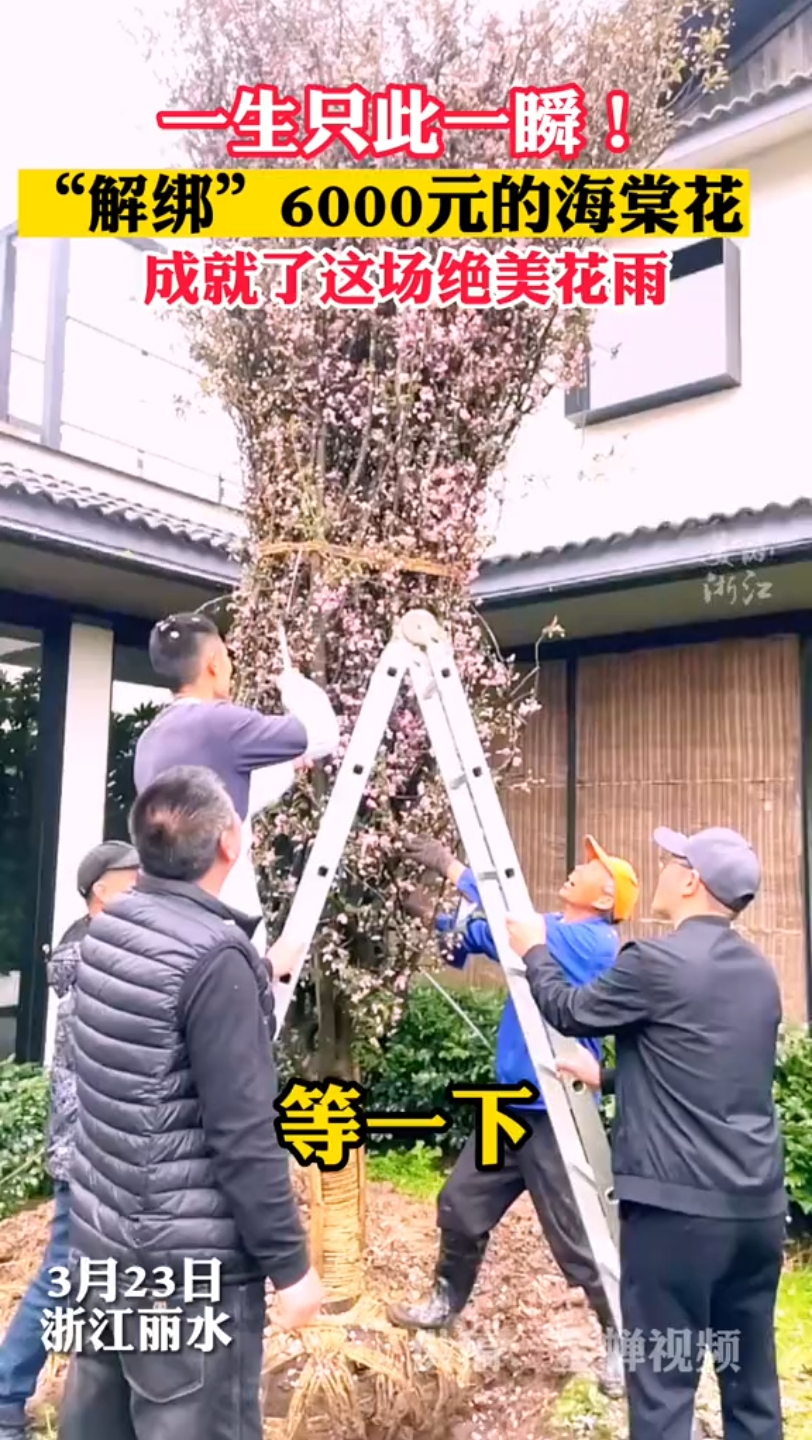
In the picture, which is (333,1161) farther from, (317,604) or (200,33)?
(200,33)

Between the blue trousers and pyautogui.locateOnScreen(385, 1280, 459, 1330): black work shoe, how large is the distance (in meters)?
1.07

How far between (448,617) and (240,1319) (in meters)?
2.09

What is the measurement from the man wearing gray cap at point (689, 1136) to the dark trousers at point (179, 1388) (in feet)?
3.06

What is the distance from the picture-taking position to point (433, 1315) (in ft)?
11.4

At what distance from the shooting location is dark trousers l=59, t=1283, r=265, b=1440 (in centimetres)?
207

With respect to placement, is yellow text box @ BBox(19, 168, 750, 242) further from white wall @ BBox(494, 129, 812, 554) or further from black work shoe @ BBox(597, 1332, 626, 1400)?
black work shoe @ BBox(597, 1332, 626, 1400)

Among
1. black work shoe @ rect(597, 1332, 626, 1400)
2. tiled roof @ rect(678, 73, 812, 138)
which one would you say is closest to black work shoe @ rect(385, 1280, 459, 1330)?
black work shoe @ rect(597, 1332, 626, 1400)

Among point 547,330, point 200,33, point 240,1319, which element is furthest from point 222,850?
point 200,33

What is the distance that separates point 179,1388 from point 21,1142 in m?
3.27

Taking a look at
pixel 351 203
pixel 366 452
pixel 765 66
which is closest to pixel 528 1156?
pixel 366 452

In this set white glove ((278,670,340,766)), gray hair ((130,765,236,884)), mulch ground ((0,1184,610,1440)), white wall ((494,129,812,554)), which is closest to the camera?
gray hair ((130,765,236,884))

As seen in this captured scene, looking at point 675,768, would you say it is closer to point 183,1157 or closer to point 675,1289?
point 675,1289

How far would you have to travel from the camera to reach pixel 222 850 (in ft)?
7.27

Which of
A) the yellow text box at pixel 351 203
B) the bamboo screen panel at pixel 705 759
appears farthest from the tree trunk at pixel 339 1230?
the bamboo screen panel at pixel 705 759
